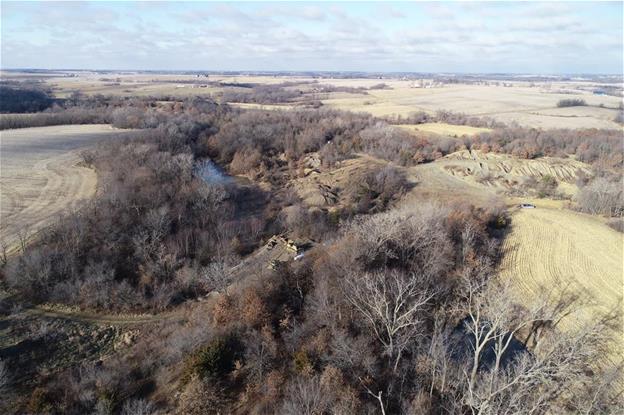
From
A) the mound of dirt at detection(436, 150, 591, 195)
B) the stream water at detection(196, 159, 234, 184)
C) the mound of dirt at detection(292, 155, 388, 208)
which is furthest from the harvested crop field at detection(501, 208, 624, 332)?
the stream water at detection(196, 159, 234, 184)

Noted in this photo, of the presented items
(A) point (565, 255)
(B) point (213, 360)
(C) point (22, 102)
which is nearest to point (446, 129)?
(A) point (565, 255)

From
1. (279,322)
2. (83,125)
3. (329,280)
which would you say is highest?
(83,125)

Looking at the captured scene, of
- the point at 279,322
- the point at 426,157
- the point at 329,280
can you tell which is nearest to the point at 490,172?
the point at 426,157

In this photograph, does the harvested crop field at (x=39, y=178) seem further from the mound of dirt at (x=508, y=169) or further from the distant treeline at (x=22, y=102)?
the mound of dirt at (x=508, y=169)

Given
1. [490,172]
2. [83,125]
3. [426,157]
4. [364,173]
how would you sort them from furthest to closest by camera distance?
[83,125] → [426,157] → [490,172] → [364,173]

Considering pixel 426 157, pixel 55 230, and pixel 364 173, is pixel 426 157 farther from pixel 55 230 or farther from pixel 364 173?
pixel 55 230

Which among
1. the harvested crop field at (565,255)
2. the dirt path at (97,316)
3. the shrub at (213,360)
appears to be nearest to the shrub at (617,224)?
the harvested crop field at (565,255)
